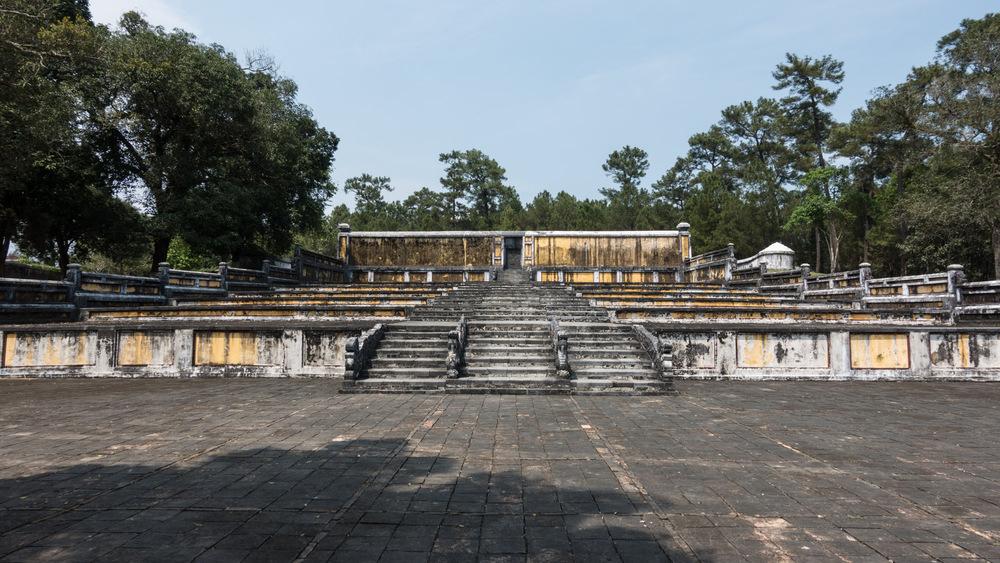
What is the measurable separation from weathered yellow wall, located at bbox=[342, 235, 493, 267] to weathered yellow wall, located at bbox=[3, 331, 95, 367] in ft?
59.4

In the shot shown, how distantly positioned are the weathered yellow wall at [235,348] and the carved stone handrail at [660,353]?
8.22 metres

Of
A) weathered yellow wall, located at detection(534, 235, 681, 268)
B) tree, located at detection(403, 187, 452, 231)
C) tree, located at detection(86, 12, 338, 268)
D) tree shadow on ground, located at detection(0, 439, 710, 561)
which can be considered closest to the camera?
tree shadow on ground, located at detection(0, 439, 710, 561)

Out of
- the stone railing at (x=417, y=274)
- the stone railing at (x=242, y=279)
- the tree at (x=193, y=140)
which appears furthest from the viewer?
the stone railing at (x=417, y=274)

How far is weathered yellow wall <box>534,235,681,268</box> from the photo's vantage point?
91.5 feet

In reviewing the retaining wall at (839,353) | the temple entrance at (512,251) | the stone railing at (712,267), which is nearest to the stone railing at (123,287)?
the temple entrance at (512,251)

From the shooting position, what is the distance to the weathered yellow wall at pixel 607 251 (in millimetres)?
27891

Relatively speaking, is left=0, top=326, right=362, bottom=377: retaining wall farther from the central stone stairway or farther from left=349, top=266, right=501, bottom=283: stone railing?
left=349, top=266, right=501, bottom=283: stone railing

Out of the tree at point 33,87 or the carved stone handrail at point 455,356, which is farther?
the tree at point 33,87

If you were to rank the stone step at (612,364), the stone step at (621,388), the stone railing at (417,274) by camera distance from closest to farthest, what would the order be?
the stone step at (621,388) → the stone step at (612,364) → the stone railing at (417,274)

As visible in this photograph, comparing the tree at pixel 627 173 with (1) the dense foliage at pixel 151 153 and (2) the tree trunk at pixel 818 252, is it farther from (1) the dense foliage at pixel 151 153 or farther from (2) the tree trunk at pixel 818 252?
(1) the dense foliage at pixel 151 153

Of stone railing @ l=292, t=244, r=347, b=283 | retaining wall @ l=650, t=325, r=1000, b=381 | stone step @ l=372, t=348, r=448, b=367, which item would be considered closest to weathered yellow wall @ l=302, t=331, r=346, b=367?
stone step @ l=372, t=348, r=448, b=367

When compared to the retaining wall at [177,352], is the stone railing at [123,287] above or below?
above

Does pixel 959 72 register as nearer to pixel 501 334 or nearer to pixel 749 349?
pixel 749 349

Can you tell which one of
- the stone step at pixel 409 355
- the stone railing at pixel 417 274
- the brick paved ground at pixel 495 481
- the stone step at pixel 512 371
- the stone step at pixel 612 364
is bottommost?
the brick paved ground at pixel 495 481
